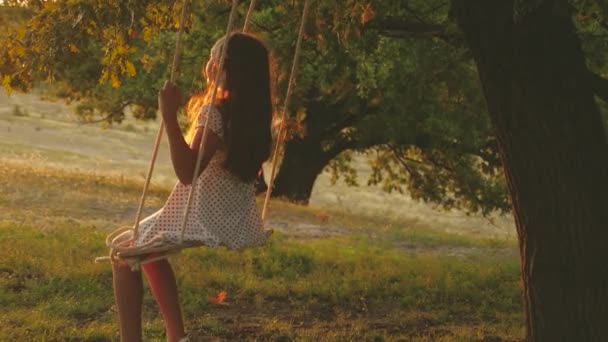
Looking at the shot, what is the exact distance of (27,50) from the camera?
703cm

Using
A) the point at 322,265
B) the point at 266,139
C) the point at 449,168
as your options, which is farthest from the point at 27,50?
the point at 449,168

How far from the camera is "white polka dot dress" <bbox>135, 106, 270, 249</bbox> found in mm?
4770

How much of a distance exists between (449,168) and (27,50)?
17.5 meters

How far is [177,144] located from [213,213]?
0.42m

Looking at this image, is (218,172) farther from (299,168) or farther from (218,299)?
(299,168)

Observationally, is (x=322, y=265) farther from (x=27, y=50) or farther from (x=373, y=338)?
(x=27, y=50)

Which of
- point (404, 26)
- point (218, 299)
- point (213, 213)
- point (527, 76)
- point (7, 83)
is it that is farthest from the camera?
point (404, 26)

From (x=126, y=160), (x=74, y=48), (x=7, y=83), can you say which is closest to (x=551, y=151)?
(x=74, y=48)

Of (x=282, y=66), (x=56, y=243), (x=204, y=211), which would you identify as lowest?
(x=56, y=243)

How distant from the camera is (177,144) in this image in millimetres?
4680

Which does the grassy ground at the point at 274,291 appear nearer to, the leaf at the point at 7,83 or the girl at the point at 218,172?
the leaf at the point at 7,83

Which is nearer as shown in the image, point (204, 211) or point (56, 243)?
point (204, 211)

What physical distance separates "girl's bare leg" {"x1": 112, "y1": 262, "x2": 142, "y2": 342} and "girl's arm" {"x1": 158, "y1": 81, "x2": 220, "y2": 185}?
54 centimetres

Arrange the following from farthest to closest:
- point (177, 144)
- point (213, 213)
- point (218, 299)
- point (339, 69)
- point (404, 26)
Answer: point (339, 69)
point (404, 26)
point (218, 299)
point (213, 213)
point (177, 144)
